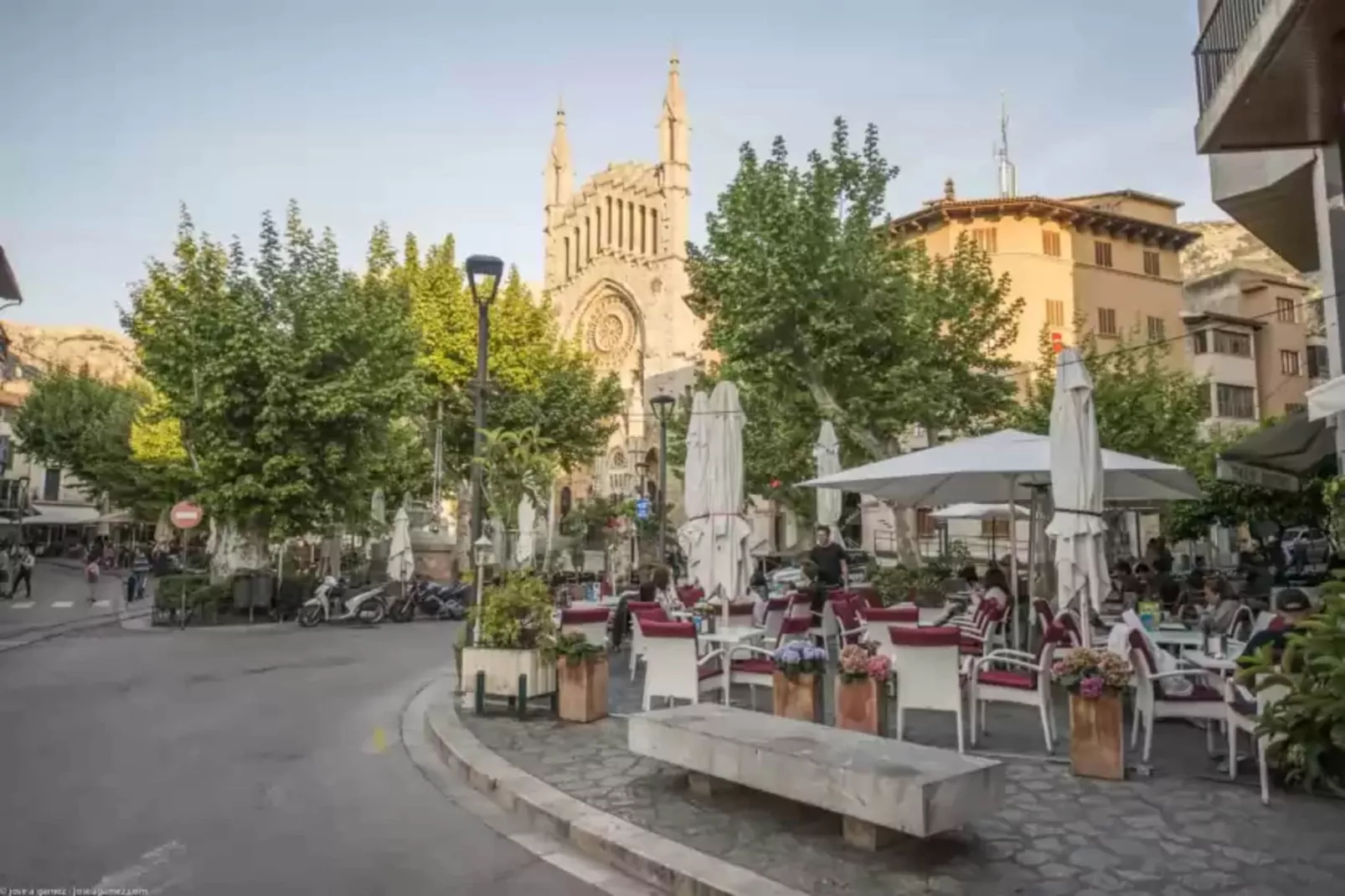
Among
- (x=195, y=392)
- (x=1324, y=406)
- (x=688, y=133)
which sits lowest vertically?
(x=1324, y=406)

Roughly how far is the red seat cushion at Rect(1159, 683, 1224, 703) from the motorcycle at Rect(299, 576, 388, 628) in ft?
53.8

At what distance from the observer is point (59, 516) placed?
4631cm

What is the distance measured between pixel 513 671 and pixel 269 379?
14.3m

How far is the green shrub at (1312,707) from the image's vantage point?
17.9 feet

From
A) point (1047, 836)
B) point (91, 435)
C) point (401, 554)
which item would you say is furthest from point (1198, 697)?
point (91, 435)

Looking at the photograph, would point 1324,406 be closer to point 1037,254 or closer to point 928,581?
point 928,581

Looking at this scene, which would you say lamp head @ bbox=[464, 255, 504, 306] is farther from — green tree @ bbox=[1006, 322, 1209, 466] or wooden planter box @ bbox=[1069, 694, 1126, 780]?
green tree @ bbox=[1006, 322, 1209, 466]

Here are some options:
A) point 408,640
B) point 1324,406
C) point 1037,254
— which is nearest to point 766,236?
point 408,640

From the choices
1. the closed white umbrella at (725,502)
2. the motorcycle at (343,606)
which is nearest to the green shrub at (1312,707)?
the closed white umbrella at (725,502)

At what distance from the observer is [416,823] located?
18.6 ft

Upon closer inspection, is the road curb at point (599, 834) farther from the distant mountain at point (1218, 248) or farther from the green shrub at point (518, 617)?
the distant mountain at point (1218, 248)

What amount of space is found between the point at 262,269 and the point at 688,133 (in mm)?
42398

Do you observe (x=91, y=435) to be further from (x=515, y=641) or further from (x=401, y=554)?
(x=515, y=641)

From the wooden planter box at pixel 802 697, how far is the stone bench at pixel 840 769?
43.1 inches
